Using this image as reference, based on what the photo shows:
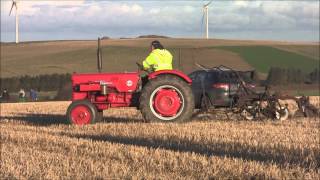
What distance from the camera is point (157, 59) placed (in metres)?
12.2

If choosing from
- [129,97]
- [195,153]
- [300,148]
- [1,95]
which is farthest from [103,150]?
[1,95]

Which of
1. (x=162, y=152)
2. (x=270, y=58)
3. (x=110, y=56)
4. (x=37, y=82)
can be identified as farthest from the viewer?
(x=270, y=58)

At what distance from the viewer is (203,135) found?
10109 millimetres

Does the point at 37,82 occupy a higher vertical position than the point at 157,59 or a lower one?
lower

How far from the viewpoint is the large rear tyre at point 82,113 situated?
1265 centimetres

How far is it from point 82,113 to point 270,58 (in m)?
41.8

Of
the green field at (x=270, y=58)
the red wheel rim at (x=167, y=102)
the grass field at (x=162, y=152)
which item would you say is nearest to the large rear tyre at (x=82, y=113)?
the grass field at (x=162, y=152)

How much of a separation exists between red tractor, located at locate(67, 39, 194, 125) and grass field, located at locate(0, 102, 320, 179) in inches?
20.3

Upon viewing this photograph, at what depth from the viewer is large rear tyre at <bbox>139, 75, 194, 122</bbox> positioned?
12.2 metres

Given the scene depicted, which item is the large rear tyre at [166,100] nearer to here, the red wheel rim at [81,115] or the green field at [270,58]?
the red wheel rim at [81,115]

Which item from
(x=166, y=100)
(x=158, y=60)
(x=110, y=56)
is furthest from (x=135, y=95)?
(x=110, y=56)

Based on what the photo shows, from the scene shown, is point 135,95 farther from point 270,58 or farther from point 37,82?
point 270,58

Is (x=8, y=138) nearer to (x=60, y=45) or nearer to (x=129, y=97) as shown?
(x=129, y=97)

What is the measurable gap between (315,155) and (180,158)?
1803 mm
